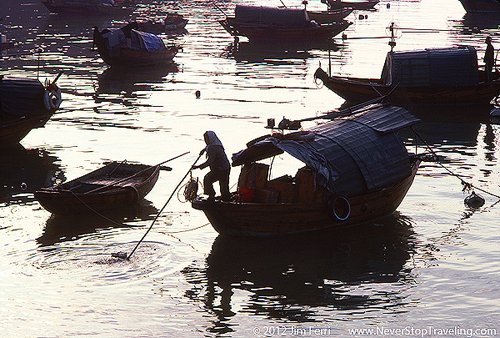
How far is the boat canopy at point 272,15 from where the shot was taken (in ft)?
213

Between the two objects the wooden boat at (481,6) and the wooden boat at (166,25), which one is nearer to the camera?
the wooden boat at (166,25)

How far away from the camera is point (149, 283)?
1891 cm

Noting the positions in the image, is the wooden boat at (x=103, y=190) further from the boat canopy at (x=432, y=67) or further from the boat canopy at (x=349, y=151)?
the boat canopy at (x=432, y=67)

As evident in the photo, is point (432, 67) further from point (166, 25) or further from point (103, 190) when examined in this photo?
point (166, 25)

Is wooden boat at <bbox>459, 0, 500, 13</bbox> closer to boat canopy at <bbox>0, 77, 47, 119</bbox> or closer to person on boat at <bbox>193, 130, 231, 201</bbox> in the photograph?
boat canopy at <bbox>0, 77, 47, 119</bbox>

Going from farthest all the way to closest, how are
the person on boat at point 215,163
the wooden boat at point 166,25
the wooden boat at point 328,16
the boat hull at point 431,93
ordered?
the wooden boat at point 328,16 → the wooden boat at point 166,25 → the boat hull at point 431,93 → the person on boat at point 215,163

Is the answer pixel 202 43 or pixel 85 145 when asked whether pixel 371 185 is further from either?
pixel 202 43

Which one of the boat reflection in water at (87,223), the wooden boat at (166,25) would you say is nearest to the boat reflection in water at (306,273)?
the boat reflection in water at (87,223)

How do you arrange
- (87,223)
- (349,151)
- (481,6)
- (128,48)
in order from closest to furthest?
1. (349,151)
2. (87,223)
3. (128,48)
4. (481,6)

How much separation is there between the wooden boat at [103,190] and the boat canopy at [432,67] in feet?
46.9

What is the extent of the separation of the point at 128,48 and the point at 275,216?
31.4 m

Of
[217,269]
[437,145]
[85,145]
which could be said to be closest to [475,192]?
[437,145]

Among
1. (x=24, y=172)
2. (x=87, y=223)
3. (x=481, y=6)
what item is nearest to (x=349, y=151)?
(x=87, y=223)

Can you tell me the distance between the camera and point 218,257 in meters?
20.7
